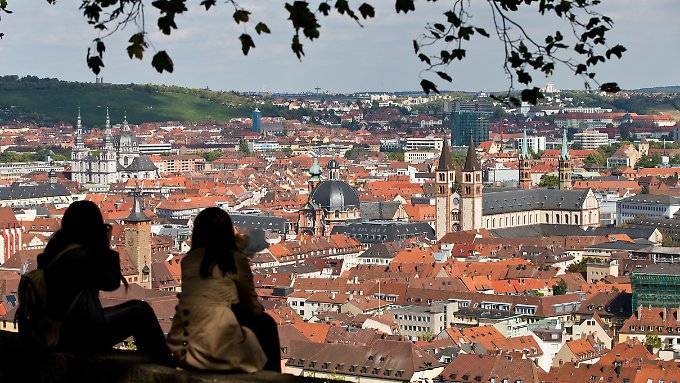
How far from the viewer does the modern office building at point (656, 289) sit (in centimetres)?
5147

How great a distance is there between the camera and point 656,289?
51688mm

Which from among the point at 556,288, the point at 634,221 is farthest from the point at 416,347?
the point at 634,221

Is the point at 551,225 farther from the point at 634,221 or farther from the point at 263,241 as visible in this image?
the point at 263,241

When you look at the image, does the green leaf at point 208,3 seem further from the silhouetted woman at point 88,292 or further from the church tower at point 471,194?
the church tower at point 471,194

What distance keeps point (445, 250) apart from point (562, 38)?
6191cm

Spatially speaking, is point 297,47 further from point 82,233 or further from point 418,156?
point 418,156

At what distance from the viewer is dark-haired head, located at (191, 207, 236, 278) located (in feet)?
21.4

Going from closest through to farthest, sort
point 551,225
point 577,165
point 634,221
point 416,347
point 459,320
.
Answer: point 416,347 → point 459,320 → point 551,225 → point 634,221 → point 577,165

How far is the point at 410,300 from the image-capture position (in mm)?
55062

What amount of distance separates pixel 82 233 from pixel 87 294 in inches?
10.6

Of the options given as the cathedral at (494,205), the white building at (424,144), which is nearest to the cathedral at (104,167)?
the white building at (424,144)

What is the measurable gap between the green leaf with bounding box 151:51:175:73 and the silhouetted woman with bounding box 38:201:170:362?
0.74 metres

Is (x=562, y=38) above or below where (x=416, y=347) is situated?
above

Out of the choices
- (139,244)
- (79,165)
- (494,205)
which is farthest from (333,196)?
(79,165)
